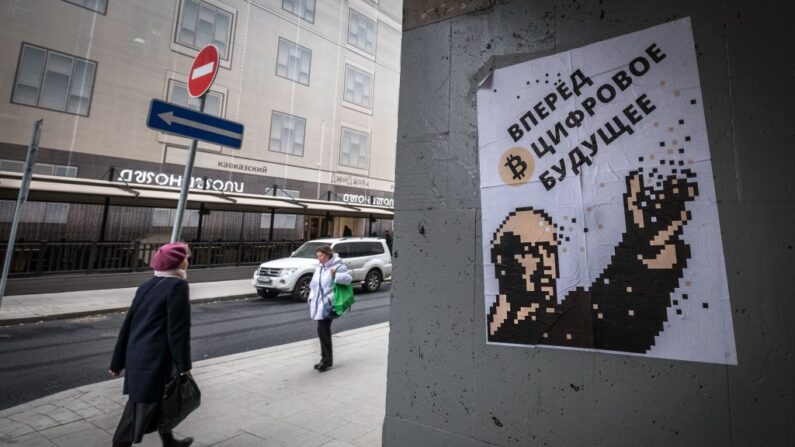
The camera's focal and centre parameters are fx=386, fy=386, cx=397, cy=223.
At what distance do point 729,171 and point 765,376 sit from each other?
90 cm

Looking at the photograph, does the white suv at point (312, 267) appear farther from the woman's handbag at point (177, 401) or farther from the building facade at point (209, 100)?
the woman's handbag at point (177, 401)

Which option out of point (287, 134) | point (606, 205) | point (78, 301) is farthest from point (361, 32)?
point (606, 205)

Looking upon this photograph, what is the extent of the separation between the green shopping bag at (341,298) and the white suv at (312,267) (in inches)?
239

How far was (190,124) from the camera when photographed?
4.16 metres

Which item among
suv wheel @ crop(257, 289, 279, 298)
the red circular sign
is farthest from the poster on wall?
suv wheel @ crop(257, 289, 279, 298)

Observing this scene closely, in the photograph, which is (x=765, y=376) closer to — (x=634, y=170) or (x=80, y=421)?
(x=634, y=170)

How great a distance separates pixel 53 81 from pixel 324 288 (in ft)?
52.7

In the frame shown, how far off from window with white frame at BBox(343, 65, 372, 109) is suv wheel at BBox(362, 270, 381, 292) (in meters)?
14.0

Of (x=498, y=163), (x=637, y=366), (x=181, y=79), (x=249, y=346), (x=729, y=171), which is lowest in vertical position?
(x=249, y=346)

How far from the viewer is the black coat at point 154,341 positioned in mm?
2885

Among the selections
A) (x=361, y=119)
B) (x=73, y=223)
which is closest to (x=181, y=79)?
(x=73, y=223)

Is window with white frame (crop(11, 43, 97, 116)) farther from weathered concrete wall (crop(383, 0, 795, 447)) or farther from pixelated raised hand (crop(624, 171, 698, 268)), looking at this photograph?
pixelated raised hand (crop(624, 171, 698, 268))

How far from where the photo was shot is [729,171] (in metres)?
1.78

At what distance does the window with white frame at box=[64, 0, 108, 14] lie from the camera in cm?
1511
